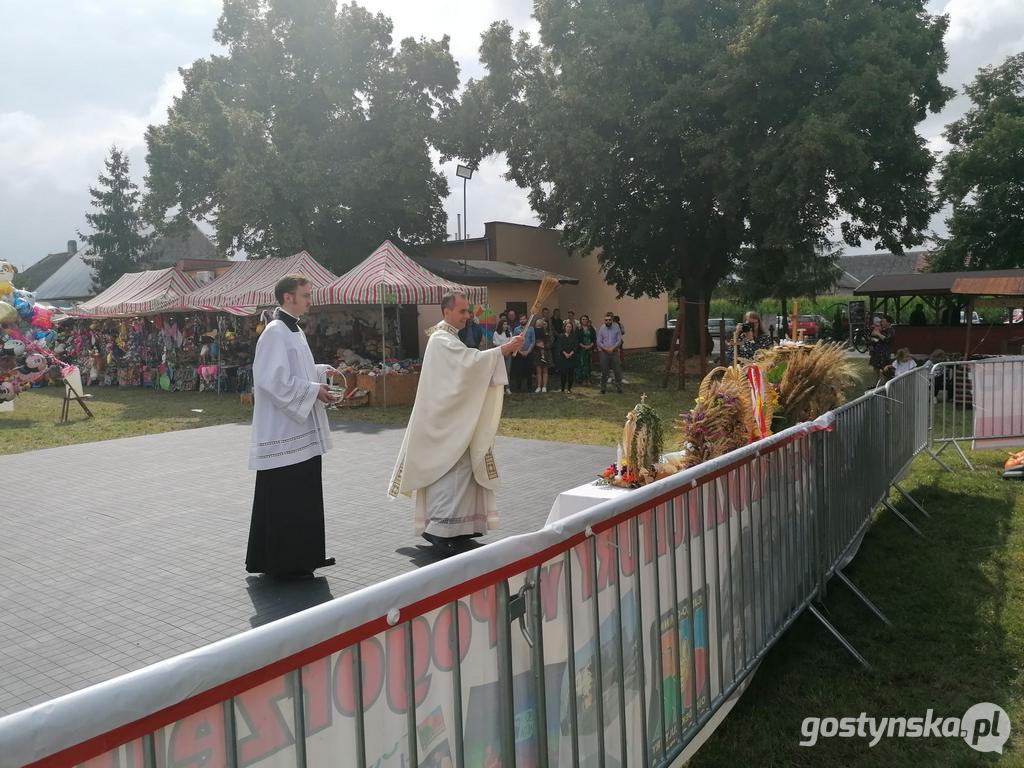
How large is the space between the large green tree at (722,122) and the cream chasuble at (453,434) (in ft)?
51.7

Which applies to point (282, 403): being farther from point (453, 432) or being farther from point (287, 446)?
point (453, 432)

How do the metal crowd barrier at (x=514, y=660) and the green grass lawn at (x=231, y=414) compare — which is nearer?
the metal crowd barrier at (x=514, y=660)

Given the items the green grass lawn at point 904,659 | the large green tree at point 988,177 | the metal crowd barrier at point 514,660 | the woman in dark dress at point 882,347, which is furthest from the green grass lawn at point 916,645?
the large green tree at point 988,177

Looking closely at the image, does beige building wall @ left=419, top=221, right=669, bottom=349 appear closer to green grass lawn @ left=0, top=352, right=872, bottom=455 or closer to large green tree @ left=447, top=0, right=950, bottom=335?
large green tree @ left=447, top=0, right=950, bottom=335

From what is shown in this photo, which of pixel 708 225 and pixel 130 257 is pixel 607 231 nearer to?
pixel 708 225

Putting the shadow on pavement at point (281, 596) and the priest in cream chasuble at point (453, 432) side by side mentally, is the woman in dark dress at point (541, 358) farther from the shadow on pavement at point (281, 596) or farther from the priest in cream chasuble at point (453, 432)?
the shadow on pavement at point (281, 596)

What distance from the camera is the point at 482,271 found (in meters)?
27.2

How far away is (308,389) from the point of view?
5.68 metres

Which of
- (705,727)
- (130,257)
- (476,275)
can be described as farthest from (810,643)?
(130,257)

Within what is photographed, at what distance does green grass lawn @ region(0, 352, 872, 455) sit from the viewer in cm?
1380

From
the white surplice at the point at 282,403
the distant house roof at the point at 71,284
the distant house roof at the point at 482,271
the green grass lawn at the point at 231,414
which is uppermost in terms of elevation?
the distant house roof at the point at 71,284

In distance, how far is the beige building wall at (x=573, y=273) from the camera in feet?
103

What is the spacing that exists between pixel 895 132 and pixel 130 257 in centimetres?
4629
